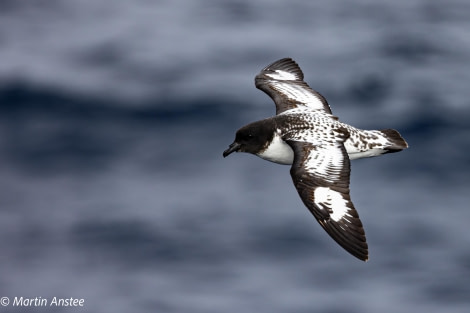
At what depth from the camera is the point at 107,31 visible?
67.4 feet

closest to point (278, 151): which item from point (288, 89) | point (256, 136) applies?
point (256, 136)

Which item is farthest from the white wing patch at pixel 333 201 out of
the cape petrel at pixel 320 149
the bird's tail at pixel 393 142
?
the bird's tail at pixel 393 142

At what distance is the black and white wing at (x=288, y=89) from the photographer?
12.9m

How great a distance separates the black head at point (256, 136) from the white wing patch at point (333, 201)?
3.82 feet

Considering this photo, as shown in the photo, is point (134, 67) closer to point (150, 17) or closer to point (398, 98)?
point (150, 17)

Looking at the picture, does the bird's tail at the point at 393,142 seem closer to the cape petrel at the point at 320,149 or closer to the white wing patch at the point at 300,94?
the cape petrel at the point at 320,149

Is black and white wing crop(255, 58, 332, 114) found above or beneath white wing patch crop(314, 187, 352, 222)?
above

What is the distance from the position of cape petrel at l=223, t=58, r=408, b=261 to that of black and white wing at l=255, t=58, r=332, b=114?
0.01 metres

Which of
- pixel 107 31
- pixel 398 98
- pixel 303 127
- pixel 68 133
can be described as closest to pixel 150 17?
pixel 107 31

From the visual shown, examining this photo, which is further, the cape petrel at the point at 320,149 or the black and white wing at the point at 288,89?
the black and white wing at the point at 288,89

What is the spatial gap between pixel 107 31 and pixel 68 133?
3770 mm

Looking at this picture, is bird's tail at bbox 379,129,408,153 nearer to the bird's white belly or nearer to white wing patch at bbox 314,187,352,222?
the bird's white belly

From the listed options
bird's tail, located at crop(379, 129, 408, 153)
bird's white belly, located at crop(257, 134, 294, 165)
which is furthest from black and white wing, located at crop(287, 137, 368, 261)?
bird's tail, located at crop(379, 129, 408, 153)

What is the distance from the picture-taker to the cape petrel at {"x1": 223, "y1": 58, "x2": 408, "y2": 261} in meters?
10.3
